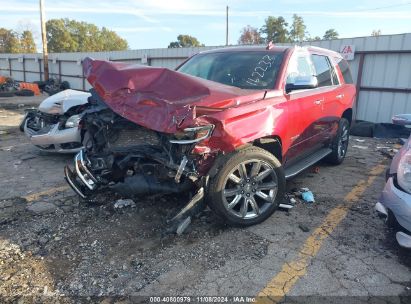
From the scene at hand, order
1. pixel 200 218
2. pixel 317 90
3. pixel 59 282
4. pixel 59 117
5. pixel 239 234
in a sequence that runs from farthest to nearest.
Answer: pixel 59 117, pixel 317 90, pixel 200 218, pixel 239 234, pixel 59 282

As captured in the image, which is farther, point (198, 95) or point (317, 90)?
point (317, 90)

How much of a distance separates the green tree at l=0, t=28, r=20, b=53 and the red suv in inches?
2725

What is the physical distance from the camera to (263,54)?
4535 millimetres

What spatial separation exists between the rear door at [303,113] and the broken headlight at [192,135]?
4.48ft

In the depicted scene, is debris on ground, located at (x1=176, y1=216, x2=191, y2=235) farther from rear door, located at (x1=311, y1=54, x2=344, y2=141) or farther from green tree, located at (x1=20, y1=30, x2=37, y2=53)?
green tree, located at (x1=20, y1=30, x2=37, y2=53)

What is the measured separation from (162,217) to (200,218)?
1.41ft

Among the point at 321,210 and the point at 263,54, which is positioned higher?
the point at 263,54

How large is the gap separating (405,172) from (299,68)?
1.98 m

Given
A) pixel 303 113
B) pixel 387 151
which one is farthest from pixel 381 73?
pixel 303 113

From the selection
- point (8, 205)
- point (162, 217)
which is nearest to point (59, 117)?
point (8, 205)

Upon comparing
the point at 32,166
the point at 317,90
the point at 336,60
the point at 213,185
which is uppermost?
the point at 336,60

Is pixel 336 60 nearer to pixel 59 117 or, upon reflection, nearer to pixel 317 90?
pixel 317 90

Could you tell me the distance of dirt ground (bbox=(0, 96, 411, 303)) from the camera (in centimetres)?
279

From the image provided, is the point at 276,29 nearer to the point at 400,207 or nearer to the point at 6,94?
the point at 6,94
